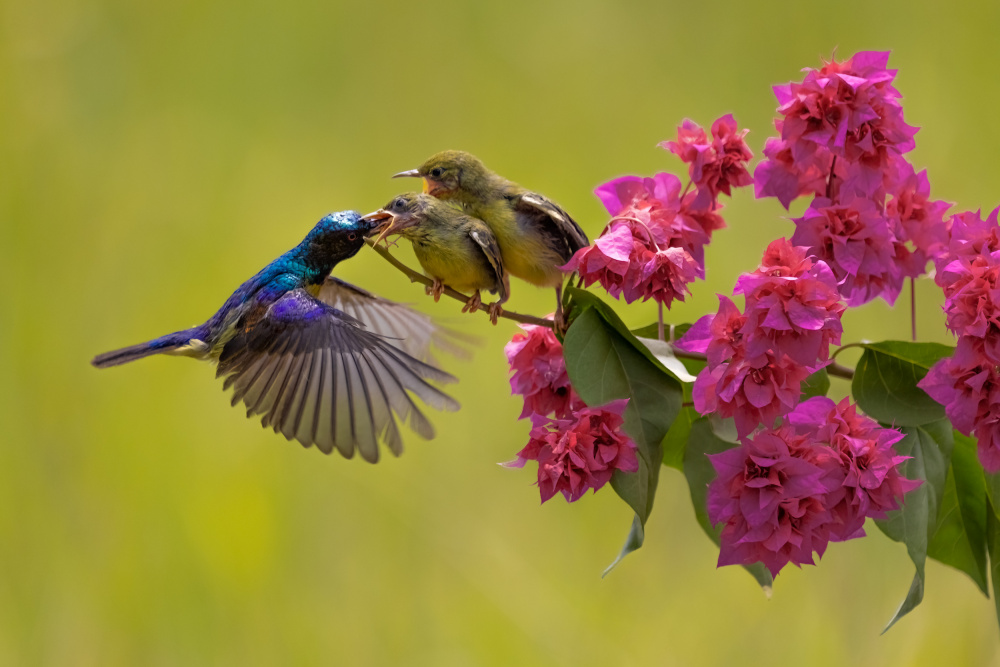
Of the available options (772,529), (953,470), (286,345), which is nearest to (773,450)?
(772,529)

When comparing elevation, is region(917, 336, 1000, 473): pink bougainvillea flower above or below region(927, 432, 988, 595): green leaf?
above

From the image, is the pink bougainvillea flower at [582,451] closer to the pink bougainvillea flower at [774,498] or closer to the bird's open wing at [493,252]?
the pink bougainvillea flower at [774,498]

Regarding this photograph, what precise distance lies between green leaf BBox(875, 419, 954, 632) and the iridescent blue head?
1.60ft

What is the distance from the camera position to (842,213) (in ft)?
2.20

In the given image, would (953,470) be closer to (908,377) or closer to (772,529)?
(908,377)

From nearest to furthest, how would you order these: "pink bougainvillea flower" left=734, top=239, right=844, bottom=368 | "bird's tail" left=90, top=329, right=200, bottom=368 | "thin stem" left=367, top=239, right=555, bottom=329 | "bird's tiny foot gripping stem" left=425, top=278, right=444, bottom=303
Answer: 1. "pink bougainvillea flower" left=734, top=239, right=844, bottom=368
2. "thin stem" left=367, top=239, right=555, bottom=329
3. "bird's tiny foot gripping stem" left=425, top=278, right=444, bottom=303
4. "bird's tail" left=90, top=329, right=200, bottom=368

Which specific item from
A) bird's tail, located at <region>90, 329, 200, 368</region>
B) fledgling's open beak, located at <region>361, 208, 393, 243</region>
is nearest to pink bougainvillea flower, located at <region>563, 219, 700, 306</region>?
fledgling's open beak, located at <region>361, 208, 393, 243</region>

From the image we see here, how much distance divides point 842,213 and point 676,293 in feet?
0.51

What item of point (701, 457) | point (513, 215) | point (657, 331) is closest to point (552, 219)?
point (513, 215)

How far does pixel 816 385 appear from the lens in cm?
69

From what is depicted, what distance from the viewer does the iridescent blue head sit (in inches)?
31.4

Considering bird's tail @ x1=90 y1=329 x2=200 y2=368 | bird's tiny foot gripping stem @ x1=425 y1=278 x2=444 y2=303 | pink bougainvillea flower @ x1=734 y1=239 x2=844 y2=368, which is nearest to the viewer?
pink bougainvillea flower @ x1=734 y1=239 x2=844 y2=368

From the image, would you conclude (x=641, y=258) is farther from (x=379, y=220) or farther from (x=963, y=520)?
(x=963, y=520)

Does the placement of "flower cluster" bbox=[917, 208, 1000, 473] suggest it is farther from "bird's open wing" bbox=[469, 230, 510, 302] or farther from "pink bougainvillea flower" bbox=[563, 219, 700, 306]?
"bird's open wing" bbox=[469, 230, 510, 302]
